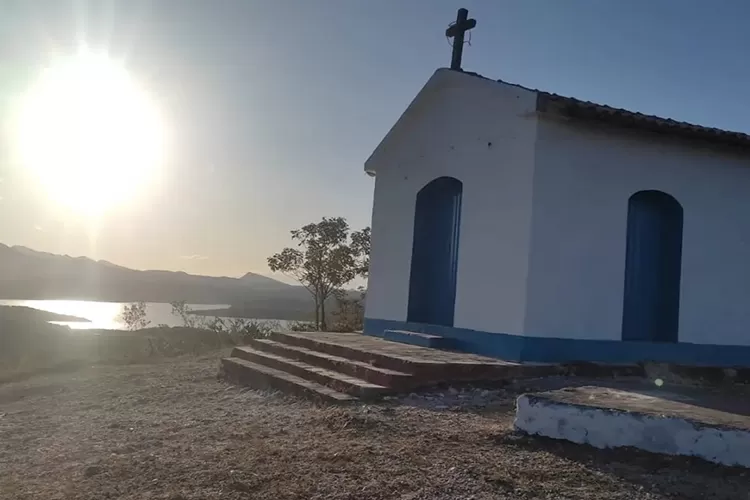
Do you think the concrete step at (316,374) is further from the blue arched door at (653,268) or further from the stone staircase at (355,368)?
the blue arched door at (653,268)

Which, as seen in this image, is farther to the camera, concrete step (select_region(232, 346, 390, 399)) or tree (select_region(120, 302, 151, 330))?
tree (select_region(120, 302, 151, 330))

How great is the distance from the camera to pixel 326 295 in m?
17.2

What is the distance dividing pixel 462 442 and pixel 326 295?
12575 millimetres

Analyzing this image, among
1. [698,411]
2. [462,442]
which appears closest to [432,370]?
[462,442]

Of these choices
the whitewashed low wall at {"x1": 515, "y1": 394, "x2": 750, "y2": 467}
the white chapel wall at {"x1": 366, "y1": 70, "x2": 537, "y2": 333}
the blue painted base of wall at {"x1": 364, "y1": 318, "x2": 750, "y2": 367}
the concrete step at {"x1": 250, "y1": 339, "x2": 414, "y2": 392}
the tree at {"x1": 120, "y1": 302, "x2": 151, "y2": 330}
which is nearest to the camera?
the whitewashed low wall at {"x1": 515, "y1": 394, "x2": 750, "y2": 467}

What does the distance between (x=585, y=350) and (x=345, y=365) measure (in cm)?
299

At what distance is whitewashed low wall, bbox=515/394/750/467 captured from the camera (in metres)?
4.06

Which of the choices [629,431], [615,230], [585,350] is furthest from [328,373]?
[615,230]

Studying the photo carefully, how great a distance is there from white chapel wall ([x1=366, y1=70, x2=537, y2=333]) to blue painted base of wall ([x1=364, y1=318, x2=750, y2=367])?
18cm

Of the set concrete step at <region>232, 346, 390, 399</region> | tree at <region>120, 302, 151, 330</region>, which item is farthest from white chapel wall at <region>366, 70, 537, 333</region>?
tree at <region>120, 302, 151, 330</region>

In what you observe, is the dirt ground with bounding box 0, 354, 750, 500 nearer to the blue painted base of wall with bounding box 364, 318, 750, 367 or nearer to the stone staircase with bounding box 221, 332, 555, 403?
the stone staircase with bounding box 221, 332, 555, 403

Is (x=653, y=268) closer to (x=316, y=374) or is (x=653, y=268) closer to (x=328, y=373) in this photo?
(x=328, y=373)

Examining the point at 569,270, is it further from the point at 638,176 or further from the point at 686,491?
the point at 686,491

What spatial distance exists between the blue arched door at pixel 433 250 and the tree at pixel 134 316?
12.1m
